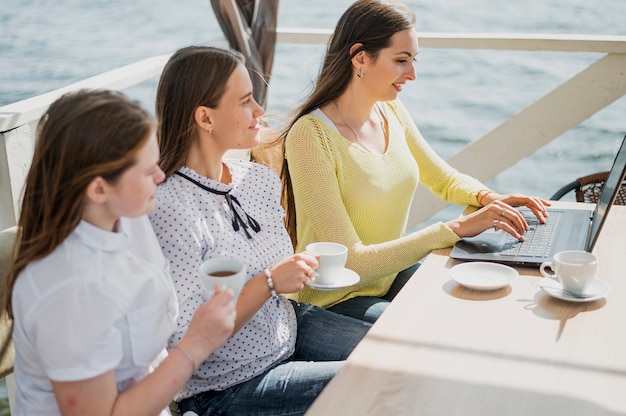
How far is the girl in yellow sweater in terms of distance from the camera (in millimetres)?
2010

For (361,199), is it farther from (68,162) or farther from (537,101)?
(537,101)

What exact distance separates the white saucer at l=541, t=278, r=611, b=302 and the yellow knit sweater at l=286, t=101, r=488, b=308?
14.5 inches

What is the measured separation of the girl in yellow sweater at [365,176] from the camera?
2.01m

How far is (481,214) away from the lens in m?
2.01

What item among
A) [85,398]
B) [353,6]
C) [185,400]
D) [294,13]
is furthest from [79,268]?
[294,13]

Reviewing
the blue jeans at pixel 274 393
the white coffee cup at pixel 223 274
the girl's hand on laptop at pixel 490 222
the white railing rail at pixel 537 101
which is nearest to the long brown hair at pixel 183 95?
the white coffee cup at pixel 223 274

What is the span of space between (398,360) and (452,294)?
318mm

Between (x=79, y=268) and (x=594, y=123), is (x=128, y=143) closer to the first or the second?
(x=79, y=268)

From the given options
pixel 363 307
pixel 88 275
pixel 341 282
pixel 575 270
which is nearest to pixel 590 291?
pixel 575 270

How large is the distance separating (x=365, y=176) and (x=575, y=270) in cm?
70

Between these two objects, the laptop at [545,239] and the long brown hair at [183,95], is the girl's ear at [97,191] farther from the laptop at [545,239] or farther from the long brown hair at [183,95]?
the laptop at [545,239]

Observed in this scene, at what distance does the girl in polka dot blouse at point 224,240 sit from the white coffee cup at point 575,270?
0.48m

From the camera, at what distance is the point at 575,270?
1.59 m

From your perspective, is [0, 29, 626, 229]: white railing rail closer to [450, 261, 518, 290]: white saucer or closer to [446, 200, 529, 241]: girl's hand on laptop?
[446, 200, 529, 241]: girl's hand on laptop
